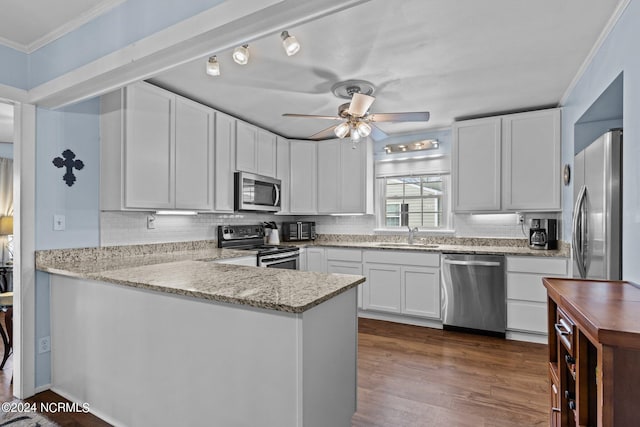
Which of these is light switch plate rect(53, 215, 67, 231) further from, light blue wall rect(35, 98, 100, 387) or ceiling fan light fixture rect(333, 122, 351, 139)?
ceiling fan light fixture rect(333, 122, 351, 139)

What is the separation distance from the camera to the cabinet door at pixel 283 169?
4445 mm

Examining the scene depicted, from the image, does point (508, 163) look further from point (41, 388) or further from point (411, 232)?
point (41, 388)

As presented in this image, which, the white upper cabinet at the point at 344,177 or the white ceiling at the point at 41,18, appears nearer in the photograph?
the white ceiling at the point at 41,18

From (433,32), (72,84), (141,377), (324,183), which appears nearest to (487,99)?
(433,32)

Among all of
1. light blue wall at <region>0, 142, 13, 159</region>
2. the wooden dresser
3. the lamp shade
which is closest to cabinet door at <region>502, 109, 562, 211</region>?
the wooden dresser

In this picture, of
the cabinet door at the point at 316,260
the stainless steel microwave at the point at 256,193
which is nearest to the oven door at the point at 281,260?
the cabinet door at the point at 316,260

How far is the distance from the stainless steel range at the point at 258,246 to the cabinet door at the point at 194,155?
25.3 inches

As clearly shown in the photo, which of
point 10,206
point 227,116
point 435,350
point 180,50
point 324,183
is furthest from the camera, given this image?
point 10,206

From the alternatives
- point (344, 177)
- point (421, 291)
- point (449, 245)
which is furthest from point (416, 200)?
point (421, 291)

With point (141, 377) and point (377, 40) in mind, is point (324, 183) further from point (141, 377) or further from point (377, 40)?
point (141, 377)

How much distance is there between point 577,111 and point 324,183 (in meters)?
2.89

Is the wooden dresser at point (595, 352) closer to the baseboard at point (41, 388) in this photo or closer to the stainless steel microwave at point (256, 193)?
the stainless steel microwave at point (256, 193)

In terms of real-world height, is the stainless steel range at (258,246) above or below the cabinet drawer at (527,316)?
above

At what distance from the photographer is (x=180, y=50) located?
1.54 meters
